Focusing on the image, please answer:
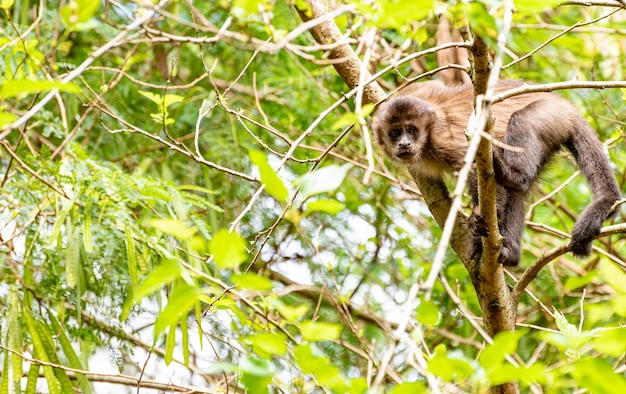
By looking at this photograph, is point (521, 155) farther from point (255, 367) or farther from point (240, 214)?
point (255, 367)

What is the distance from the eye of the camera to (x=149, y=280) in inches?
86.2

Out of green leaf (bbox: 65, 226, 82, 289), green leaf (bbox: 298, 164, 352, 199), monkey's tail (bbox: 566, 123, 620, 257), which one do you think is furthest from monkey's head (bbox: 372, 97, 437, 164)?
green leaf (bbox: 298, 164, 352, 199)

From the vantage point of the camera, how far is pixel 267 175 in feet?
7.80

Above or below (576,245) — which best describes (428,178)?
above

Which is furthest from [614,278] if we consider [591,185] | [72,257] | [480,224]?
[72,257]

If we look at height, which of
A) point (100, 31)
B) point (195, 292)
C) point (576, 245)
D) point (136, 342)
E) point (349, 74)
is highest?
point (100, 31)

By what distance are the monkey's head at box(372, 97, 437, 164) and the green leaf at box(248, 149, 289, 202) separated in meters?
3.90

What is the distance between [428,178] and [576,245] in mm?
1219

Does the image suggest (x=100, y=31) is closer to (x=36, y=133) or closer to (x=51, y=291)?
(x=36, y=133)

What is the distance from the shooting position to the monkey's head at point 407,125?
6.27 m

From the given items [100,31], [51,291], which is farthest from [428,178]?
[100,31]

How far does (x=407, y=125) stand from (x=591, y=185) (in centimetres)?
154

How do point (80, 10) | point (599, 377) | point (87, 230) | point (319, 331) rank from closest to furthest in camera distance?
point (599, 377) → point (319, 331) → point (80, 10) → point (87, 230)

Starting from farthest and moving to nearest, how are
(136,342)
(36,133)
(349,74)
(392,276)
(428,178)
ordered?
(392,276) < (36,133) < (136,342) < (428,178) < (349,74)
